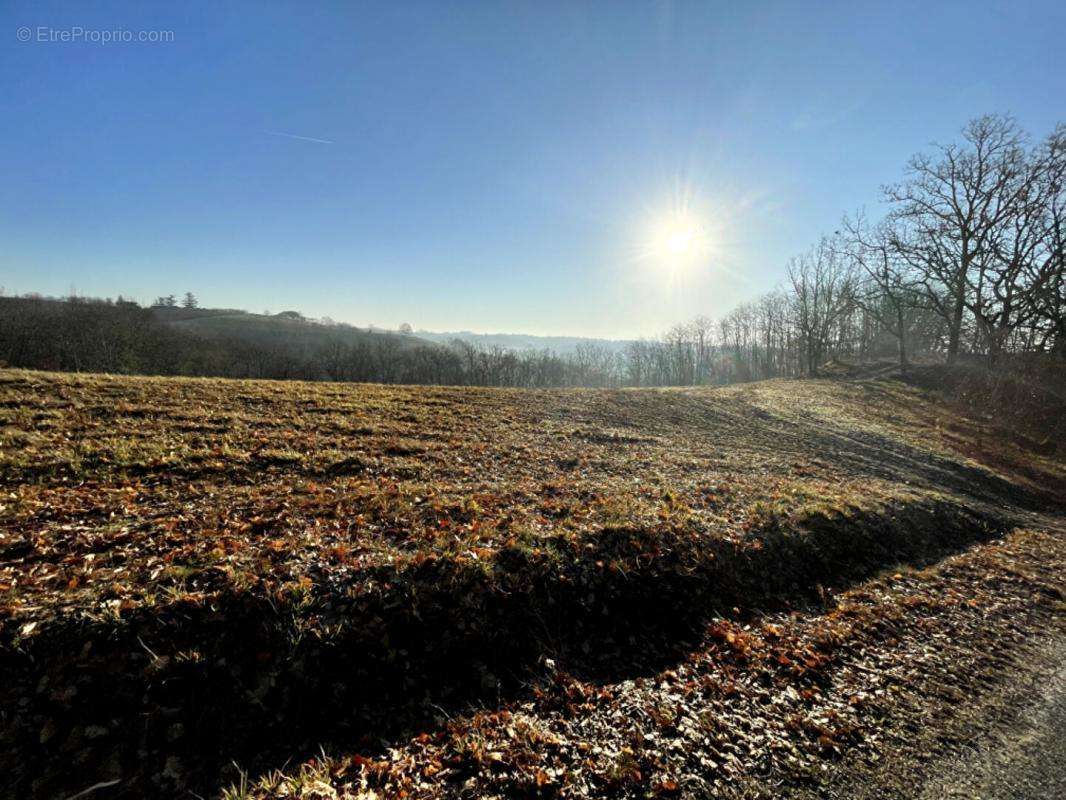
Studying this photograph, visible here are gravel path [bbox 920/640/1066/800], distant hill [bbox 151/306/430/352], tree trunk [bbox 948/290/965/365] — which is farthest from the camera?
distant hill [bbox 151/306/430/352]

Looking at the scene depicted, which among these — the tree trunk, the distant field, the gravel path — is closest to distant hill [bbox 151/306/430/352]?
the distant field

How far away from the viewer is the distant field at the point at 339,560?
4.26m

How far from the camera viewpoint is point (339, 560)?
6.17 m

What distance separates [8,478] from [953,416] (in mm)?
40527

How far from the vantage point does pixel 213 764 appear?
3959 mm

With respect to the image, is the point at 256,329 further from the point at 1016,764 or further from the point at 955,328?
the point at 1016,764

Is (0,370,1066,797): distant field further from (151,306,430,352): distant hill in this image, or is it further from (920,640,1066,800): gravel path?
(151,306,430,352): distant hill

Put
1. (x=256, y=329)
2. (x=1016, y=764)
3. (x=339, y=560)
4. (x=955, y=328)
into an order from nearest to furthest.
A: (x=1016, y=764)
(x=339, y=560)
(x=955, y=328)
(x=256, y=329)

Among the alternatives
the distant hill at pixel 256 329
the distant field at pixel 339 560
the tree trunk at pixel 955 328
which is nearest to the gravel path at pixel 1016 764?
the distant field at pixel 339 560

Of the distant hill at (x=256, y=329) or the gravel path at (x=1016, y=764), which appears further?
the distant hill at (x=256, y=329)

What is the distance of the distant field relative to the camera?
14.0 feet

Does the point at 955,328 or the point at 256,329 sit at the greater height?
the point at 256,329

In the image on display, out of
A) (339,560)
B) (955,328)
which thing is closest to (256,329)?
(339,560)

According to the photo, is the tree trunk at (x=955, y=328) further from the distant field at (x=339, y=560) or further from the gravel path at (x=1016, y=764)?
the gravel path at (x=1016, y=764)
